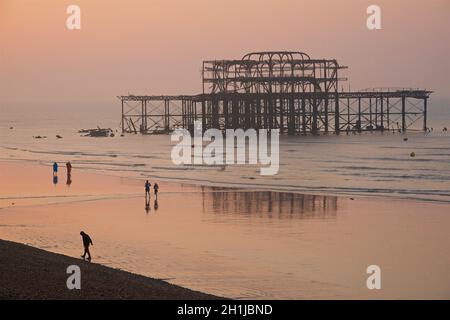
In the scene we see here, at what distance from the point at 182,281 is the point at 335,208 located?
1263cm

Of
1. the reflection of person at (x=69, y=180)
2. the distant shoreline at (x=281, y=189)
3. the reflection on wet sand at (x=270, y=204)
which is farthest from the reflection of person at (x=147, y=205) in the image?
the reflection of person at (x=69, y=180)

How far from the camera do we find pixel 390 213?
27547mm

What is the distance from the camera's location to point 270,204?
99.2ft

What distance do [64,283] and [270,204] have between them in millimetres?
15426

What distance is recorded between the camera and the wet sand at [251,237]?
56.4ft
